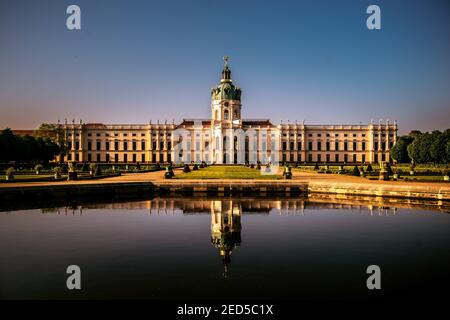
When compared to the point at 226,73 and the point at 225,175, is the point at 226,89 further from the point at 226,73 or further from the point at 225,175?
the point at 225,175

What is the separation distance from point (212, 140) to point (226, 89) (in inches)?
350

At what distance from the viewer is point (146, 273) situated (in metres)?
7.57

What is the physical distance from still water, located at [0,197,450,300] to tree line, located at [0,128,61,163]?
1315 inches

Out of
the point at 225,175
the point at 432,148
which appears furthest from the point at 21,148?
the point at 432,148

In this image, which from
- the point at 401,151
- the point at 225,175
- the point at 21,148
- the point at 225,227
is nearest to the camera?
the point at 225,227

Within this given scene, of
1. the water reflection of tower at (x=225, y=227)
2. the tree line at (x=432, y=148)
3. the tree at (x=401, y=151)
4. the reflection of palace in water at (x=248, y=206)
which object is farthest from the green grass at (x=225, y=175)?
the tree at (x=401, y=151)

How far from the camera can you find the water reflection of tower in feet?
30.5

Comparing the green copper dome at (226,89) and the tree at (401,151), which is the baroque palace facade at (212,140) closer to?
the green copper dome at (226,89)

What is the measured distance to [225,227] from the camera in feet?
39.1

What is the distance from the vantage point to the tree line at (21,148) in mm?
44094

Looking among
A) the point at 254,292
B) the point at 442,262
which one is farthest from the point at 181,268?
the point at 442,262

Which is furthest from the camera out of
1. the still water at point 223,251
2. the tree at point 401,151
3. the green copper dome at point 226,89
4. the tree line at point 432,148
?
the green copper dome at point 226,89

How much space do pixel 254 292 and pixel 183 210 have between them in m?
8.75
